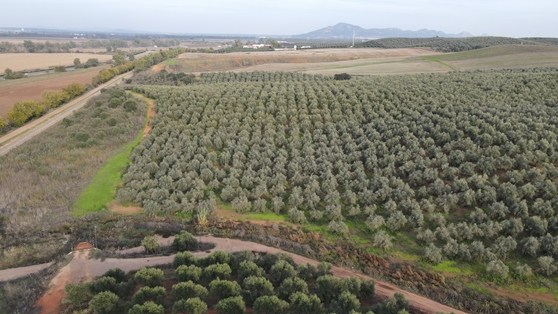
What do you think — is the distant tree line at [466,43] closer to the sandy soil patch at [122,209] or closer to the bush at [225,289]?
the sandy soil patch at [122,209]

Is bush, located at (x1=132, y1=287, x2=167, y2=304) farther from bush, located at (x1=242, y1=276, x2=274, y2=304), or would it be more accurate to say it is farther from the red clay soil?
the red clay soil

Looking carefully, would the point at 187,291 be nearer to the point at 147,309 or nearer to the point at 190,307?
the point at 190,307

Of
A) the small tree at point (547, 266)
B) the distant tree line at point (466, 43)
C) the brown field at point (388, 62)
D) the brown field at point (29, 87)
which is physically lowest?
the small tree at point (547, 266)

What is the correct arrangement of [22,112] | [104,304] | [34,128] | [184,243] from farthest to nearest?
[22,112] → [34,128] → [184,243] → [104,304]

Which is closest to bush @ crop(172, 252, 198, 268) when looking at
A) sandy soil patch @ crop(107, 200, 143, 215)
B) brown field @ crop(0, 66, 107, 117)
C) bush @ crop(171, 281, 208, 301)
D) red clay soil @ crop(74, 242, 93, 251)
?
bush @ crop(171, 281, 208, 301)

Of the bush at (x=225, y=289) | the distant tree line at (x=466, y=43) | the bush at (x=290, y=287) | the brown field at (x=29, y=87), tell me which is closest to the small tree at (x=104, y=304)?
the bush at (x=225, y=289)

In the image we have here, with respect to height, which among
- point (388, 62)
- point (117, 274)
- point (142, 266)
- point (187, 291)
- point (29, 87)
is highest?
point (388, 62)

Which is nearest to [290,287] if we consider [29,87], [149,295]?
[149,295]
